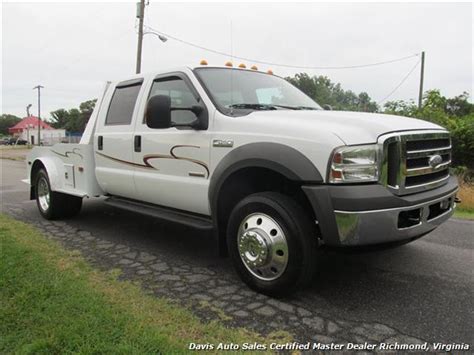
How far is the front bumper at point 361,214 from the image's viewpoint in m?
2.89

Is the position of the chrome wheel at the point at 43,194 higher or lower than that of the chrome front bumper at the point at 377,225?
lower

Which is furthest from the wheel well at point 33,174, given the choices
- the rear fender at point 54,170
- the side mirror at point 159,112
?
the side mirror at point 159,112

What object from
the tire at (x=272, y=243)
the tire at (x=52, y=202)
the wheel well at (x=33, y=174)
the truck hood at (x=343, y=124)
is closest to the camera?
the truck hood at (x=343, y=124)

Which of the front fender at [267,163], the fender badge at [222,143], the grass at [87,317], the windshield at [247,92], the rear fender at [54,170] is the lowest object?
the grass at [87,317]

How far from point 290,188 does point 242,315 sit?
108 centimetres

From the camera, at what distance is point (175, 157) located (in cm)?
417

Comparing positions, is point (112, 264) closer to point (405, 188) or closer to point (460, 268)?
point (405, 188)

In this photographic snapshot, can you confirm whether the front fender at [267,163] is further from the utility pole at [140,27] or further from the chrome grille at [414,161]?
the utility pole at [140,27]

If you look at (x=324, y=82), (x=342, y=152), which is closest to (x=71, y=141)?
(x=342, y=152)

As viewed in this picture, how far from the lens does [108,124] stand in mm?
5223

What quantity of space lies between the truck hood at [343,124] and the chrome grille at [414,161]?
0.28 ft

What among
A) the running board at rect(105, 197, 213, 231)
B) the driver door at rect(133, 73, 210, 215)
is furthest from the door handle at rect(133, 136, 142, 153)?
the running board at rect(105, 197, 213, 231)

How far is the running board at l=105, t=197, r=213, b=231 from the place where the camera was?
399 centimetres

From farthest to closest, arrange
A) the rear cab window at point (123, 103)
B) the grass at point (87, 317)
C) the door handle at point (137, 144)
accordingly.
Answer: the rear cab window at point (123, 103)
the door handle at point (137, 144)
the grass at point (87, 317)
